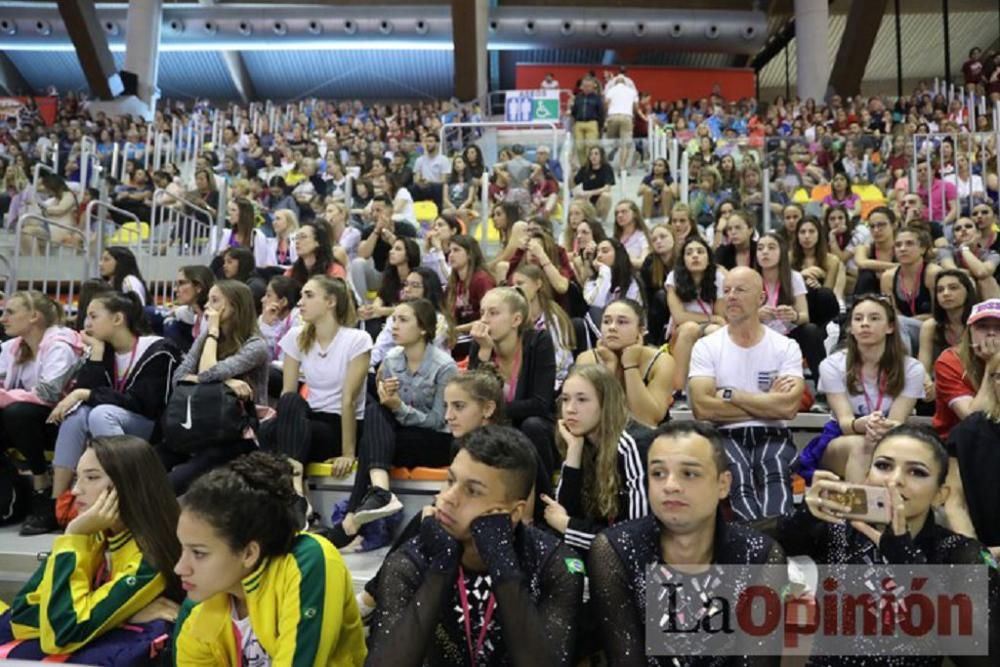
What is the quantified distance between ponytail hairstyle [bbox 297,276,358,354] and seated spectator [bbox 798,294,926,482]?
2.23 metres

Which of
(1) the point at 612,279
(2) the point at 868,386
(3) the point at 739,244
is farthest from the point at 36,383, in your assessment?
(3) the point at 739,244

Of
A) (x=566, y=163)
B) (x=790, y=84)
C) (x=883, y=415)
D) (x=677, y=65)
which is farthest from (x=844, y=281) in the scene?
(x=790, y=84)

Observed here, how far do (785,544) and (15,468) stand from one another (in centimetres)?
341

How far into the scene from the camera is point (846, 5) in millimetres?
20844

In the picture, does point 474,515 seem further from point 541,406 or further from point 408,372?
point 408,372

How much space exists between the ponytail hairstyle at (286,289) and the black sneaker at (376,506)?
1963 mm

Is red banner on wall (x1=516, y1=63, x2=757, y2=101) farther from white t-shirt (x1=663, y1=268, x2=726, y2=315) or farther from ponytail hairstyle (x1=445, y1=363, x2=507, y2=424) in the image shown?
ponytail hairstyle (x1=445, y1=363, x2=507, y2=424)

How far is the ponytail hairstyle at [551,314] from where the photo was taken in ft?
16.2

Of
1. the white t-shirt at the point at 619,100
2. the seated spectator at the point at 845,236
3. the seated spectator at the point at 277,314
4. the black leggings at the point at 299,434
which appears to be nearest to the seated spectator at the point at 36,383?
the black leggings at the point at 299,434

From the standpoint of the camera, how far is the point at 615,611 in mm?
2256

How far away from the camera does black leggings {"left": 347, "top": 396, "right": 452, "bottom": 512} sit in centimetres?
384

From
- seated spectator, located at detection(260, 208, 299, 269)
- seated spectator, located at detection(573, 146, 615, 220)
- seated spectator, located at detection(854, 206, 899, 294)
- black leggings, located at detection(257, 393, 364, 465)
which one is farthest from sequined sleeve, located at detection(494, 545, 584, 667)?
seated spectator, located at detection(573, 146, 615, 220)

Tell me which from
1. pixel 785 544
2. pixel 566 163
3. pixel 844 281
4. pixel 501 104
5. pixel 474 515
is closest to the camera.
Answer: pixel 474 515

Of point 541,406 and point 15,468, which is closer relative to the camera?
point 541,406
